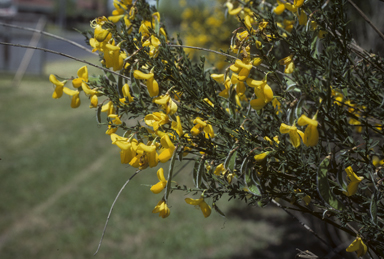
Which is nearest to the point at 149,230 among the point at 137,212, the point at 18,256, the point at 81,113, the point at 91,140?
the point at 137,212

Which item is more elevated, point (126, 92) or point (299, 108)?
point (299, 108)

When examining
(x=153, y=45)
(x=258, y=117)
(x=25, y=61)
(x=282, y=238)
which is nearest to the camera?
(x=153, y=45)

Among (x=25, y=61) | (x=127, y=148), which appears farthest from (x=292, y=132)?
(x=25, y=61)

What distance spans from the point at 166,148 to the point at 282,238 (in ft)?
11.8

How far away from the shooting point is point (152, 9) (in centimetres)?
107

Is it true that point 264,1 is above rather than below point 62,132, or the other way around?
above

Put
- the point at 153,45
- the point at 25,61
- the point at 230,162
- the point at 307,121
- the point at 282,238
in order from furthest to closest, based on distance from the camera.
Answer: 1. the point at 25,61
2. the point at 282,238
3. the point at 153,45
4. the point at 230,162
5. the point at 307,121

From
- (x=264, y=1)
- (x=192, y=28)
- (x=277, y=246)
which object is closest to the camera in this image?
(x=264, y=1)

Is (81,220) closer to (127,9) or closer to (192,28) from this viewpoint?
(127,9)

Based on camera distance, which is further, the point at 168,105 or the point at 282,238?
the point at 282,238

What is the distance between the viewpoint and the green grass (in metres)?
3.53

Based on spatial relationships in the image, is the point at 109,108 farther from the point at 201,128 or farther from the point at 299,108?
the point at 299,108

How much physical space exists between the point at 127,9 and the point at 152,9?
9 cm

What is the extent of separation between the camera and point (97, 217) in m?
3.97
